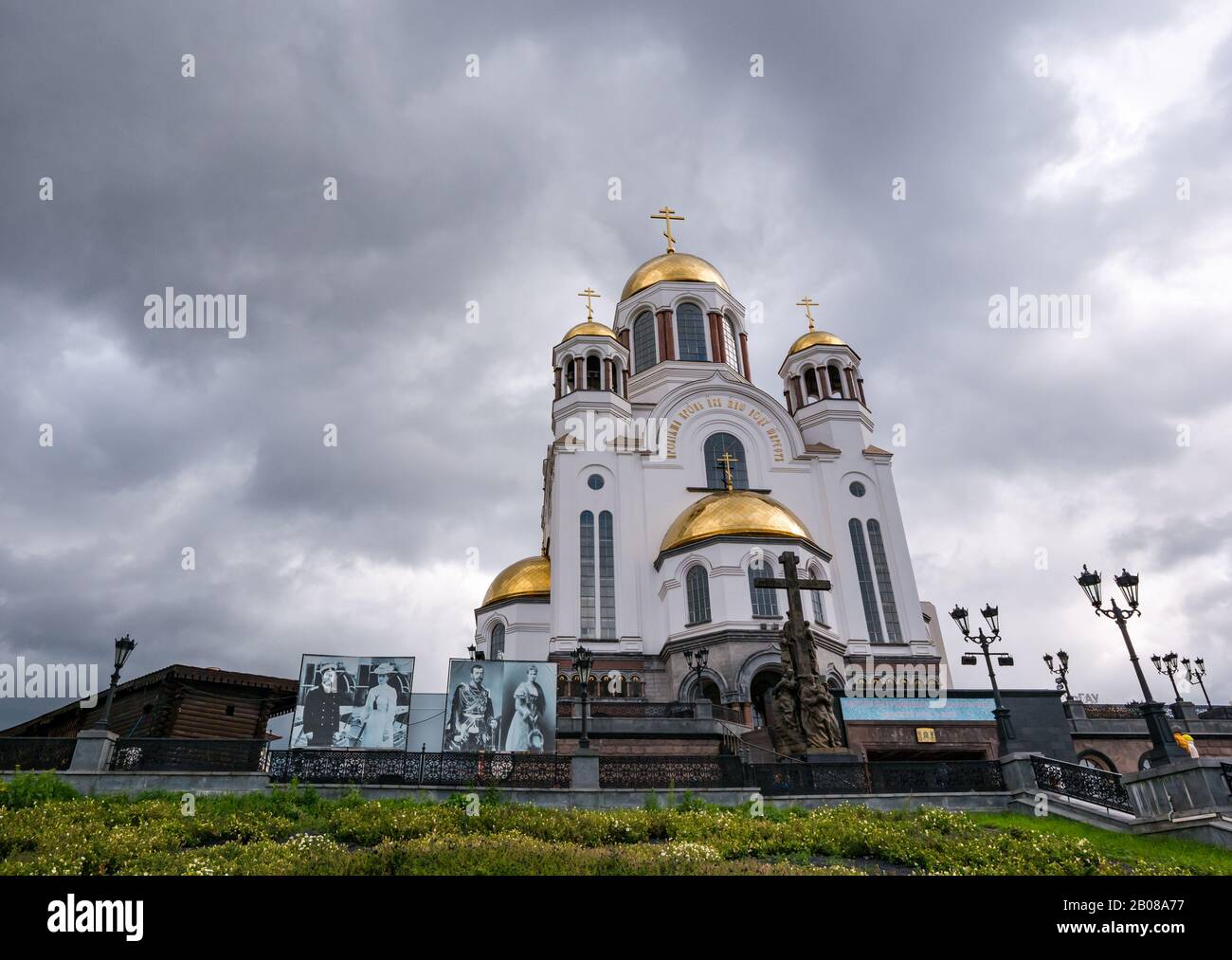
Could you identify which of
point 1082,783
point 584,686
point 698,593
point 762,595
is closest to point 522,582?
point 698,593

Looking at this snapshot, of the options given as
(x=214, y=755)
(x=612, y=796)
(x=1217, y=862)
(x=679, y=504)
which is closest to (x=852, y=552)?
(x=679, y=504)

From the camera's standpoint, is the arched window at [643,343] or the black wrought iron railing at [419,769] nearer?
the black wrought iron railing at [419,769]

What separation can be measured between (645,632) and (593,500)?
17.9 ft

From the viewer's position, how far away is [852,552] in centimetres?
2867

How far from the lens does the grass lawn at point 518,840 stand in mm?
7695

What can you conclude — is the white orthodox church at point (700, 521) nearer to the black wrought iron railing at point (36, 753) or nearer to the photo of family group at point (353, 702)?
the photo of family group at point (353, 702)

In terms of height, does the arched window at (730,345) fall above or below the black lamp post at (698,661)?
above

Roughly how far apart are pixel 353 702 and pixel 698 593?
12.5 m

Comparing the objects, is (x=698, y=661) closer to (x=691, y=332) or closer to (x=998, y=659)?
(x=998, y=659)

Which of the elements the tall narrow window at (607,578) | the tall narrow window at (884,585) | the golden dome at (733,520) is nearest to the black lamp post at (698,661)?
the tall narrow window at (607,578)

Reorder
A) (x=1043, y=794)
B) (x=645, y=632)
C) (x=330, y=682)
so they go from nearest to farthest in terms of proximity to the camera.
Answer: (x=1043, y=794)
(x=330, y=682)
(x=645, y=632)

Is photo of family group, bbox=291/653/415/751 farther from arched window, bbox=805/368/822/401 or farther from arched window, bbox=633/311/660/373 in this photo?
arched window, bbox=805/368/822/401

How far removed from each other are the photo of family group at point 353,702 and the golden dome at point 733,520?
12088 millimetres
